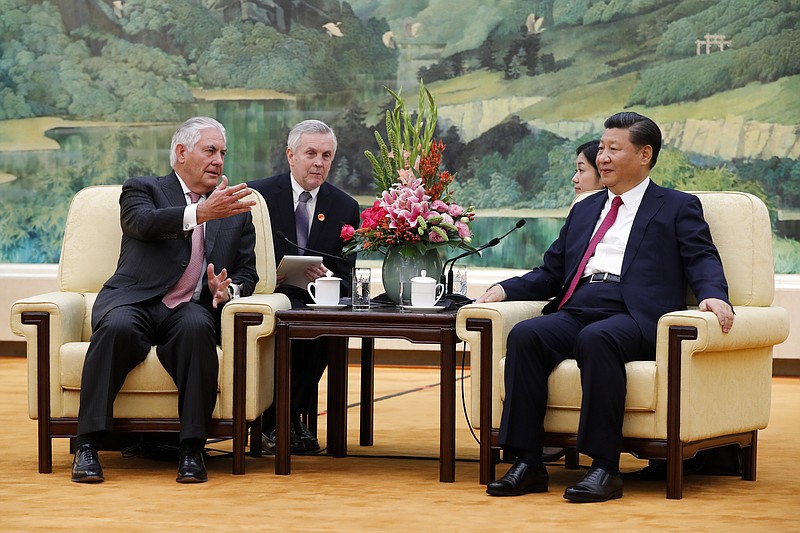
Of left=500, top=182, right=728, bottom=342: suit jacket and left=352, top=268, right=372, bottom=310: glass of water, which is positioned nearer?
left=500, top=182, right=728, bottom=342: suit jacket

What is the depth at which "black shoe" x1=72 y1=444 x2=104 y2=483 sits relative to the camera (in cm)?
378

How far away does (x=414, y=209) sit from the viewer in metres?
4.09

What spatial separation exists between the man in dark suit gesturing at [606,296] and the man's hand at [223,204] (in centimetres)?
87

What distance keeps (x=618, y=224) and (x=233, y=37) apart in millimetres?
4997

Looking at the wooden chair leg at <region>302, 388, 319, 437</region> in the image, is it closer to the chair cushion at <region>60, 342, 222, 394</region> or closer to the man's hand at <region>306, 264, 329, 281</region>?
the man's hand at <region>306, 264, 329, 281</region>

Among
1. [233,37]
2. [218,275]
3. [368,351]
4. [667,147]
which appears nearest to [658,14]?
[667,147]

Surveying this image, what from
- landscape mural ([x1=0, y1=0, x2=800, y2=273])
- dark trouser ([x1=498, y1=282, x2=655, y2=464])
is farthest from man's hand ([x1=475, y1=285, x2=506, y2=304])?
landscape mural ([x1=0, y1=0, x2=800, y2=273])

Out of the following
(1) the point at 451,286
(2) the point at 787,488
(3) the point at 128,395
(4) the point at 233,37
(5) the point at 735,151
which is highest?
(4) the point at 233,37

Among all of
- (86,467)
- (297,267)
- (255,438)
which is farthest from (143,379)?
(297,267)

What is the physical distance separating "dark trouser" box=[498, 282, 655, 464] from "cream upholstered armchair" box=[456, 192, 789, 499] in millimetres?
61

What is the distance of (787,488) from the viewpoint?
3.81m

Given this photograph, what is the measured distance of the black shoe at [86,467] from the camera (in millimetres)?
3777

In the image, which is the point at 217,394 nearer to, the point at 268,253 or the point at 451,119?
the point at 268,253

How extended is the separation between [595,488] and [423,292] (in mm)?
900
